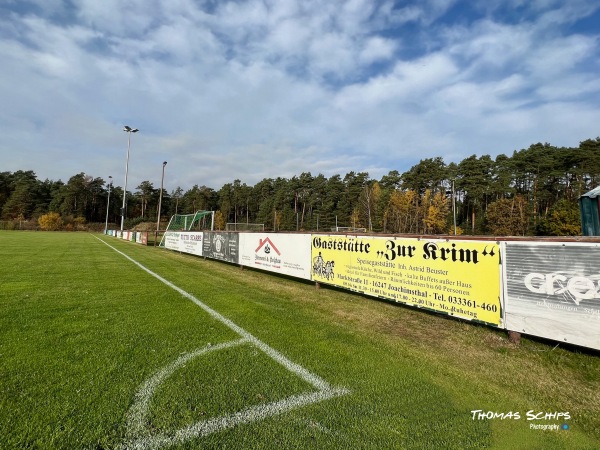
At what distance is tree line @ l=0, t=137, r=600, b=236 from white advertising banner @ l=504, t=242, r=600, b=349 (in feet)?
162

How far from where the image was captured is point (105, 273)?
34.7ft

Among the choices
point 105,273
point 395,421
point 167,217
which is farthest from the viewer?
point 167,217

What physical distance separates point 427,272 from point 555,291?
1.89 meters

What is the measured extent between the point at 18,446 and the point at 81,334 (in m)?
2.49

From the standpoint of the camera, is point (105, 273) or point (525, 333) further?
point (105, 273)

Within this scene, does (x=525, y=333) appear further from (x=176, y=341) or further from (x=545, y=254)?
(x=176, y=341)

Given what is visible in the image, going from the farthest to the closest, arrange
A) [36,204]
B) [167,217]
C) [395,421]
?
1. [167,217]
2. [36,204]
3. [395,421]

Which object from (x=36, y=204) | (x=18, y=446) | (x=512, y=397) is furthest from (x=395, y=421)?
(x=36, y=204)

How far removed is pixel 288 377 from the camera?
10.8 ft

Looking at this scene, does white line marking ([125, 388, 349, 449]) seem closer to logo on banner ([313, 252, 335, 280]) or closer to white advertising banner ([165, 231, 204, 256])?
logo on banner ([313, 252, 335, 280])

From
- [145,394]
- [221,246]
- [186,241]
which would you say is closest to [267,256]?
[221,246]

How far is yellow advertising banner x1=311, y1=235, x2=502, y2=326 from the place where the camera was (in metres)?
4.82

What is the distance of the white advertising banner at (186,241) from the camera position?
1836cm

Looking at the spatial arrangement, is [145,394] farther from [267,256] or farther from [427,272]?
[267,256]
